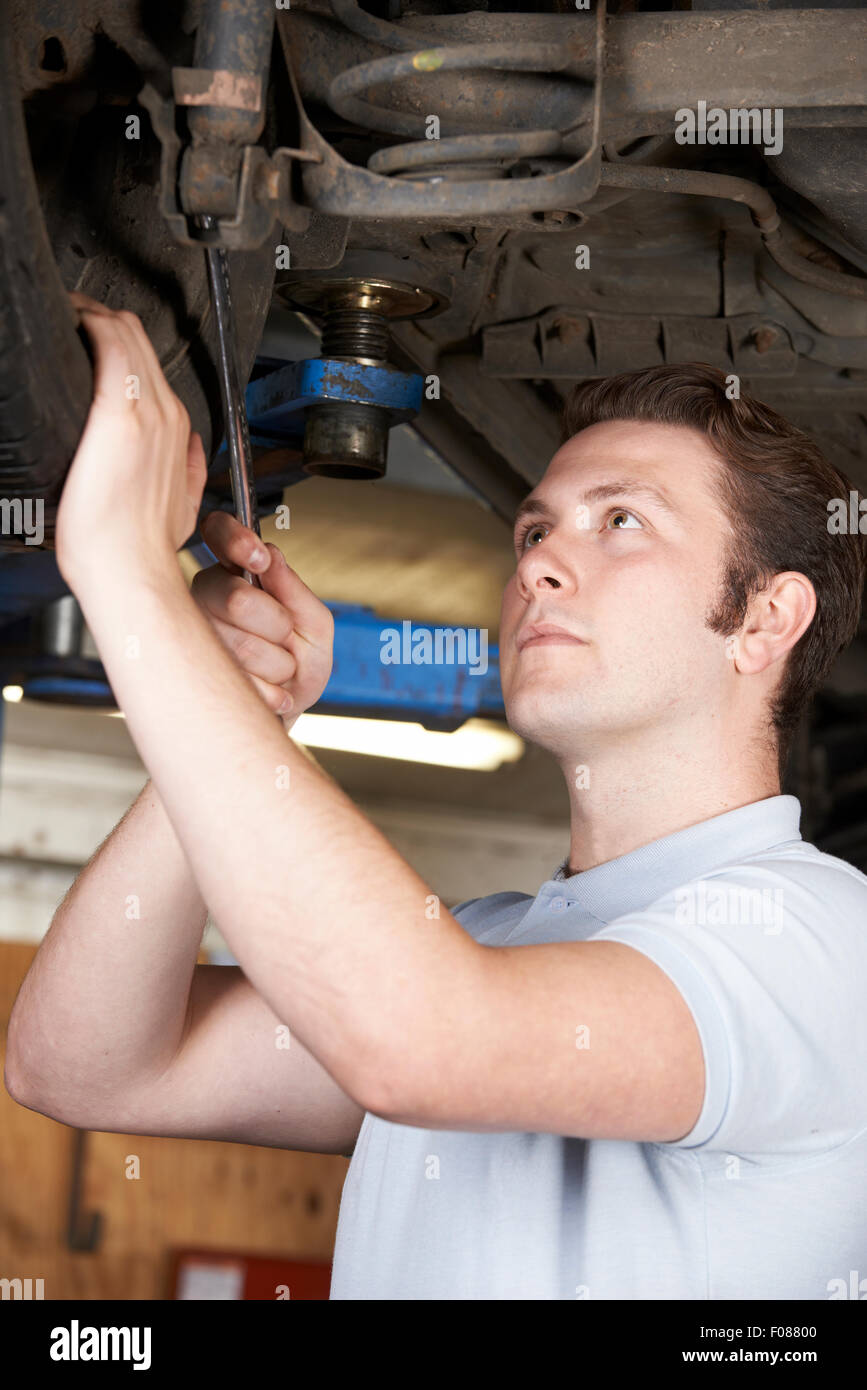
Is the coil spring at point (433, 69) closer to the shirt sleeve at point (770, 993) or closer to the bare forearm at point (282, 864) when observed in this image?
the bare forearm at point (282, 864)

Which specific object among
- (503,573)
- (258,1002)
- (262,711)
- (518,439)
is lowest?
(258,1002)

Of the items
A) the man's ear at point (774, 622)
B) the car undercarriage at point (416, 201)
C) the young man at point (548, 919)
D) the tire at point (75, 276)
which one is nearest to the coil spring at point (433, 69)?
the car undercarriage at point (416, 201)

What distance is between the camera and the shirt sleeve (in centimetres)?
86

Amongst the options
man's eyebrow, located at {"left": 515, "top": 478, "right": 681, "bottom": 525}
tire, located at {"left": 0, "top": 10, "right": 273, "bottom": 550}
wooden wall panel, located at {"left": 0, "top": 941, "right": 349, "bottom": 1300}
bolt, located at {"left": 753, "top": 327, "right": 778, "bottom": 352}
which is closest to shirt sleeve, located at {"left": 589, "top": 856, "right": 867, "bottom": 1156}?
man's eyebrow, located at {"left": 515, "top": 478, "right": 681, "bottom": 525}

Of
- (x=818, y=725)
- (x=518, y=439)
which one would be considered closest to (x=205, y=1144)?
(x=818, y=725)

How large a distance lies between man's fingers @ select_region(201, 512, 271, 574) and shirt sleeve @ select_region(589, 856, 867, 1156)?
1.14 ft

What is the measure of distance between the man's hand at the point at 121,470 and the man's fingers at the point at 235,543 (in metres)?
0.13

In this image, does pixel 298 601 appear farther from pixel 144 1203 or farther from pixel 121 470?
pixel 144 1203

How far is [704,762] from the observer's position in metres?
1.18

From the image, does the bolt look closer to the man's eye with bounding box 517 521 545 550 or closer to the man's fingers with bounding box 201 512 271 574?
the man's eye with bounding box 517 521 545 550

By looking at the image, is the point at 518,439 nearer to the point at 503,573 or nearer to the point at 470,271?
the point at 470,271

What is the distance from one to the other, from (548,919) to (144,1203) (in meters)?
3.34

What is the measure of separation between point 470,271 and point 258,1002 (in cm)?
72

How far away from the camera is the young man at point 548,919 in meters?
0.78
